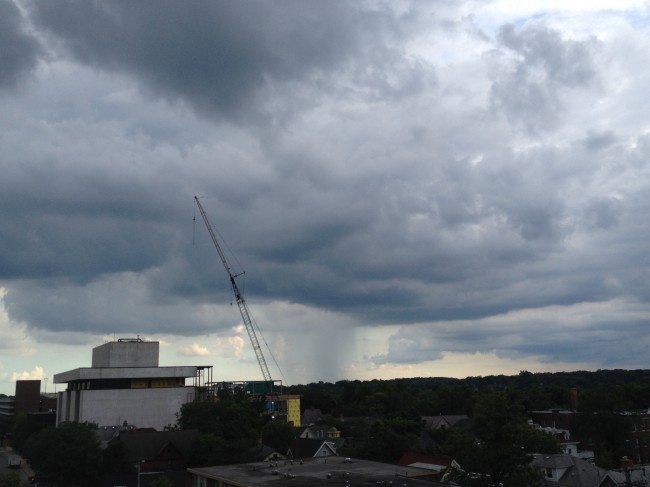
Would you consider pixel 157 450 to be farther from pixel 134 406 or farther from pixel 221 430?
pixel 134 406

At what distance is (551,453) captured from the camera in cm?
8750

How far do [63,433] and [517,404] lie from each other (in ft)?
203

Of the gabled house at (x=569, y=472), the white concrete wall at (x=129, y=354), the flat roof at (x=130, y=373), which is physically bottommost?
the gabled house at (x=569, y=472)

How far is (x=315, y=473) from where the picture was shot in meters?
69.5

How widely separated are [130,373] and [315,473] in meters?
97.1

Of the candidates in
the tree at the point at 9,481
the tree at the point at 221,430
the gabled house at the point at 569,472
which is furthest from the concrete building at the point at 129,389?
the gabled house at the point at 569,472

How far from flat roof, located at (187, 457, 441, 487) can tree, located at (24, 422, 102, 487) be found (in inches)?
645

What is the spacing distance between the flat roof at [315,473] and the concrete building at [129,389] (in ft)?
243

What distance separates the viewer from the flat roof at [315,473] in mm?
62594

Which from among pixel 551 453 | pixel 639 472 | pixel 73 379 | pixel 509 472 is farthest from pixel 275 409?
pixel 509 472

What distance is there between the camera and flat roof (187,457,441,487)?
62.6 metres

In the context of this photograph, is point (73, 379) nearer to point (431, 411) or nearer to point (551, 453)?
point (431, 411)

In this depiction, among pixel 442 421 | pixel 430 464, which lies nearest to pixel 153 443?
pixel 430 464

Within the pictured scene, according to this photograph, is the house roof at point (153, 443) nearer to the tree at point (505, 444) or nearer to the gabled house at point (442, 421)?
the tree at point (505, 444)
